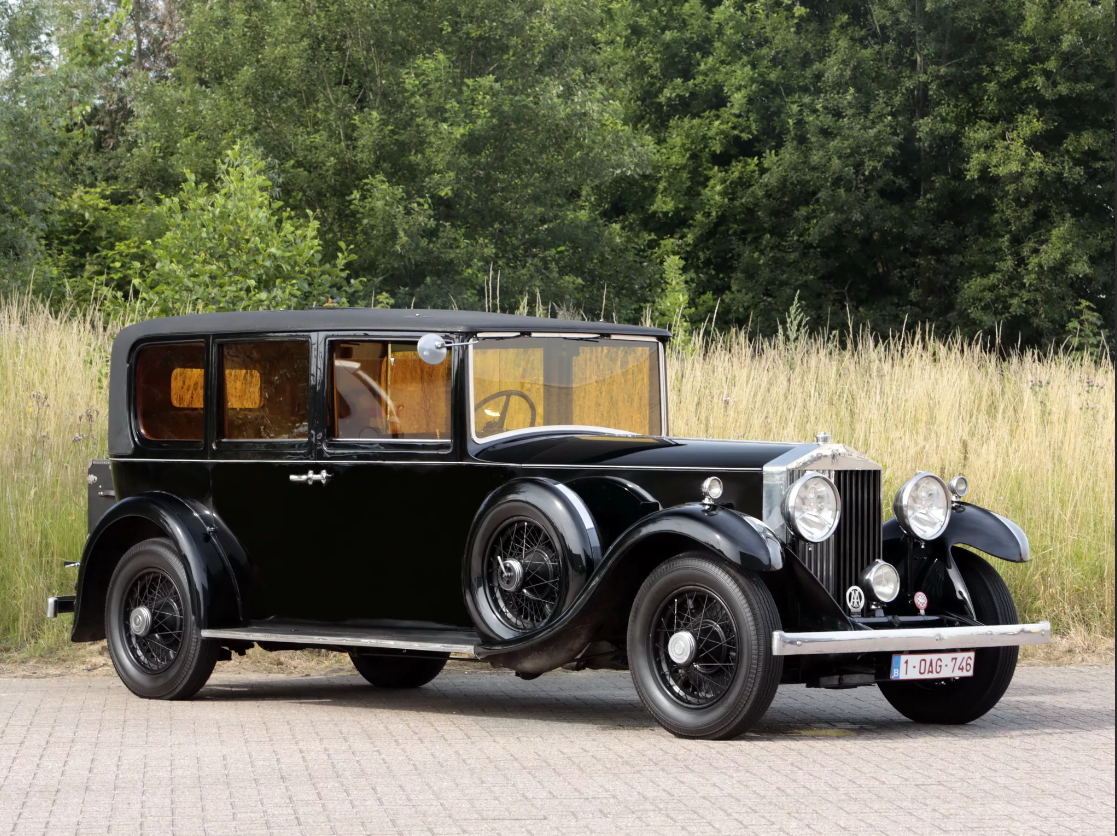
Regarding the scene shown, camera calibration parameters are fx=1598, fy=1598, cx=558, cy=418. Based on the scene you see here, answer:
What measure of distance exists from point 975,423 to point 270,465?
682cm

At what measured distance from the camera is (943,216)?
113 ft

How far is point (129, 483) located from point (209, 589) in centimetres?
111

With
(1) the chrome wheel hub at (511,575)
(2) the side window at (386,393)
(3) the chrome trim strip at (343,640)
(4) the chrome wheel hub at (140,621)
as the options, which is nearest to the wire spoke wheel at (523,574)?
(1) the chrome wheel hub at (511,575)

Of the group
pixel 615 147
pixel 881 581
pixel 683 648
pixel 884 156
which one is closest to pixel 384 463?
pixel 683 648

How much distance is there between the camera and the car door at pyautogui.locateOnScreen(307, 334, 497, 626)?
7.75 m

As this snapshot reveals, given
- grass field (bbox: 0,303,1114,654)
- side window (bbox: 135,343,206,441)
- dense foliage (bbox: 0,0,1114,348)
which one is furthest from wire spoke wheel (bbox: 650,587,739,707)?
dense foliage (bbox: 0,0,1114,348)

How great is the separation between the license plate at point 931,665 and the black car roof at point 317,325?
93.6 inches

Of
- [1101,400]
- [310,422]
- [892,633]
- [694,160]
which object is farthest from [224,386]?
[694,160]

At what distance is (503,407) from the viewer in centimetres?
795

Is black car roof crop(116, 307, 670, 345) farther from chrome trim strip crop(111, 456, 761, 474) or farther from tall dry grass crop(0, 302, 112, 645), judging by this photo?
tall dry grass crop(0, 302, 112, 645)

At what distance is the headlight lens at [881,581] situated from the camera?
7.26m

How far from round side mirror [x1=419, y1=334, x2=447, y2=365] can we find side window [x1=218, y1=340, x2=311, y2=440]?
0.76m

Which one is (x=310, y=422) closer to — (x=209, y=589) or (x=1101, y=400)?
(x=209, y=589)

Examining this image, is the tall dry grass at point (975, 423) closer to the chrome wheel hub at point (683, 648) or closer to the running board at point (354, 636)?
the chrome wheel hub at point (683, 648)
